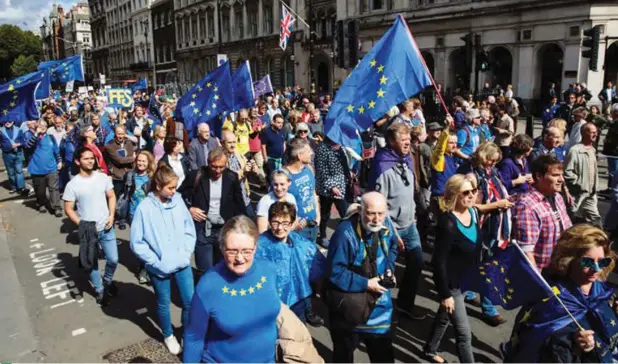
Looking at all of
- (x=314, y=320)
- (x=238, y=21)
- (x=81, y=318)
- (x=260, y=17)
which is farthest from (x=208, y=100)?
(x=238, y=21)

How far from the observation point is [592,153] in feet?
19.5

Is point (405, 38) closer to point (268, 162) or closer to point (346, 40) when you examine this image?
point (268, 162)

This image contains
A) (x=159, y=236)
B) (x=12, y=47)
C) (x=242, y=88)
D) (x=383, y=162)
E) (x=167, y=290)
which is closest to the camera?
(x=159, y=236)

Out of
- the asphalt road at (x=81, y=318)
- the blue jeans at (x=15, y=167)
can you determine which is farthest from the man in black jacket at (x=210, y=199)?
the blue jeans at (x=15, y=167)

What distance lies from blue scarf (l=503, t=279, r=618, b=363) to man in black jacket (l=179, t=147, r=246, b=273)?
3068mm

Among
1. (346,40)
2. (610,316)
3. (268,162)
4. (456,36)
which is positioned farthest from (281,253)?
(456,36)

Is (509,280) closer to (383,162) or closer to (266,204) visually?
(383,162)

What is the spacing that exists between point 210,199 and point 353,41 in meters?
8.58

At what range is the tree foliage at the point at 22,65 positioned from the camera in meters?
80.2

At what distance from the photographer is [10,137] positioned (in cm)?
1080

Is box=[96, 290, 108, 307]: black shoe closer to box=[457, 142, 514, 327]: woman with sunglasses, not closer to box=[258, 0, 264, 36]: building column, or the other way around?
box=[457, 142, 514, 327]: woman with sunglasses

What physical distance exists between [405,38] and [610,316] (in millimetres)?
3699

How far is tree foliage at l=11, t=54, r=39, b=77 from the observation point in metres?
80.2

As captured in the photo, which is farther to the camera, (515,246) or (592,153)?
Result: (592,153)
